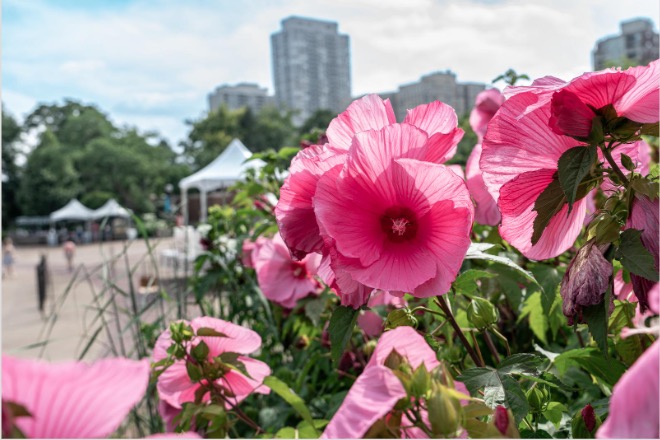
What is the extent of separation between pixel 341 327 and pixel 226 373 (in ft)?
0.58

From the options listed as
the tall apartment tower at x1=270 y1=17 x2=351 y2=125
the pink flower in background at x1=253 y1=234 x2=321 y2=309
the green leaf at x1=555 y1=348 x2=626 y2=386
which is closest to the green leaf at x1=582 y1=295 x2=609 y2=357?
the green leaf at x1=555 y1=348 x2=626 y2=386

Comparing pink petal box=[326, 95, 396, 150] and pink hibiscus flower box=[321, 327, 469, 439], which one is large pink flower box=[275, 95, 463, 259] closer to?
pink petal box=[326, 95, 396, 150]

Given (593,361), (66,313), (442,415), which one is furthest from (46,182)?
(442,415)

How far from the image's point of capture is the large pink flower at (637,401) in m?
0.15

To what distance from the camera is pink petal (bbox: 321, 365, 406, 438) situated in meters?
0.22

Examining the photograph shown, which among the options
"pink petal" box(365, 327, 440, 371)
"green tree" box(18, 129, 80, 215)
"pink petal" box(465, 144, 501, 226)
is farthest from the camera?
"green tree" box(18, 129, 80, 215)

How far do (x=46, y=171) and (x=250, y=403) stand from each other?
107 ft

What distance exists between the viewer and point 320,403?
96 cm

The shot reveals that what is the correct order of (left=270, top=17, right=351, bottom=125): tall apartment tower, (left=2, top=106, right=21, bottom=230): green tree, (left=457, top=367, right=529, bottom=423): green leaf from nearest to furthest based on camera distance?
(left=457, top=367, right=529, bottom=423): green leaf, (left=2, top=106, right=21, bottom=230): green tree, (left=270, top=17, right=351, bottom=125): tall apartment tower

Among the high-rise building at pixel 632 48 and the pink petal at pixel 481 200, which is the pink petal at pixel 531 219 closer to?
the high-rise building at pixel 632 48

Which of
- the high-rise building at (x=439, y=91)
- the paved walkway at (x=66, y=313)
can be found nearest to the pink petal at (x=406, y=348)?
the high-rise building at (x=439, y=91)

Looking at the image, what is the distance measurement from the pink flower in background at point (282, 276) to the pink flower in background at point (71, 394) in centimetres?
75

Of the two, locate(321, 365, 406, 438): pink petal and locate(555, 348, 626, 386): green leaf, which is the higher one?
locate(321, 365, 406, 438): pink petal

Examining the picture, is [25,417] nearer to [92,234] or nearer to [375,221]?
[375,221]
